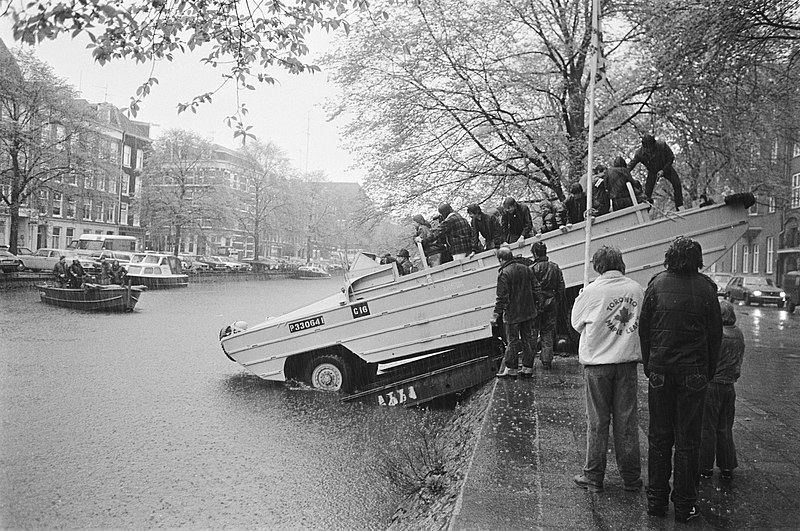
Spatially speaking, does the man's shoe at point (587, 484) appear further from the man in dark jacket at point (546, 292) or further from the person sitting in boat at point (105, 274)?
the person sitting in boat at point (105, 274)

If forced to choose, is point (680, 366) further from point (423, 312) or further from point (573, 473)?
point (423, 312)

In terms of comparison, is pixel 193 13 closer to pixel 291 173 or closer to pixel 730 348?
pixel 730 348

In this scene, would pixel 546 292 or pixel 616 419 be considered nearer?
pixel 616 419

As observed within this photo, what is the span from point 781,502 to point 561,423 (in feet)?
6.60

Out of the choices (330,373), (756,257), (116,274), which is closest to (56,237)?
(116,274)

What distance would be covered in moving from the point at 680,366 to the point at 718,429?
1.08 metres

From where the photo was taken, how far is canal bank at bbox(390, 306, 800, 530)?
12.5ft

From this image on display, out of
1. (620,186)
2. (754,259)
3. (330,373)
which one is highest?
(754,259)

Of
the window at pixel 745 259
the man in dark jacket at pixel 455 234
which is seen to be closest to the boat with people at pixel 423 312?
the man in dark jacket at pixel 455 234

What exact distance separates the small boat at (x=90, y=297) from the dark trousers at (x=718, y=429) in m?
22.2

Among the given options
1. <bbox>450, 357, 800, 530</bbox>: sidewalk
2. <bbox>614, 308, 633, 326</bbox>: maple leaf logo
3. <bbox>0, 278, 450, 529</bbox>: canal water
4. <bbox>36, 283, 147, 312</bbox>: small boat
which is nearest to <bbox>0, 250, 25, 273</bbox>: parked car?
<bbox>0, 278, 450, 529</bbox>: canal water

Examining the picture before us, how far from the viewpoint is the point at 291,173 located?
52.5 meters

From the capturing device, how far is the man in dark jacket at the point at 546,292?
27.8 feet

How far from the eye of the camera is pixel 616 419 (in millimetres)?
4344
